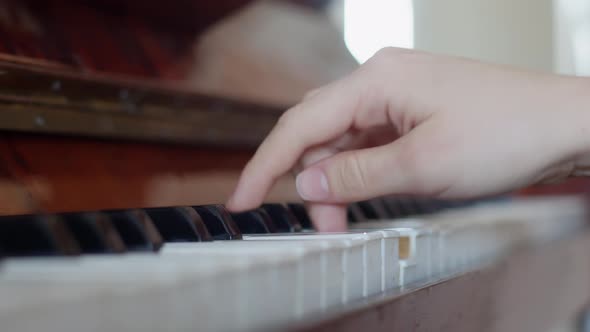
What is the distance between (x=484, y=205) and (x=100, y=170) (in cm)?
92

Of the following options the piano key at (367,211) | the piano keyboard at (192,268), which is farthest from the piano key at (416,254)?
the piano key at (367,211)

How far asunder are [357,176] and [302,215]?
12 centimetres

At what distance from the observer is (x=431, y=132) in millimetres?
667

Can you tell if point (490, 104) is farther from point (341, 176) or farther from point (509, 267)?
point (509, 267)

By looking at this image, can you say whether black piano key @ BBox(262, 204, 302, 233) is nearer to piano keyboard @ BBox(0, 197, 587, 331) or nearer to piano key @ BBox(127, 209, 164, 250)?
piano keyboard @ BBox(0, 197, 587, 331)

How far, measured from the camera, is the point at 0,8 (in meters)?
0.81

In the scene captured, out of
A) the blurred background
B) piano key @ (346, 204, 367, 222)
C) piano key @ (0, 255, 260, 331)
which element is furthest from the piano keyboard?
the blurred background

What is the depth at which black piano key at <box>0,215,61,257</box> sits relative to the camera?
0.45m

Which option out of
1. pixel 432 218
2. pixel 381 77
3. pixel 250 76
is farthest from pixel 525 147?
pixel 250 76

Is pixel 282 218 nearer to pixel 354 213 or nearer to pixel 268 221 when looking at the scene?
pixel 268 221

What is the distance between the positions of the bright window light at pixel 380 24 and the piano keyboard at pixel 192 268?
1.73 ft

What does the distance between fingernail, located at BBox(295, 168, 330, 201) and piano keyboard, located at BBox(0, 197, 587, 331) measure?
0.13 feet

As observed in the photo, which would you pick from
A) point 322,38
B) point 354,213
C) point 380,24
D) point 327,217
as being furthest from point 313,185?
point 322,38

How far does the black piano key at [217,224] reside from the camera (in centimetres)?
61
